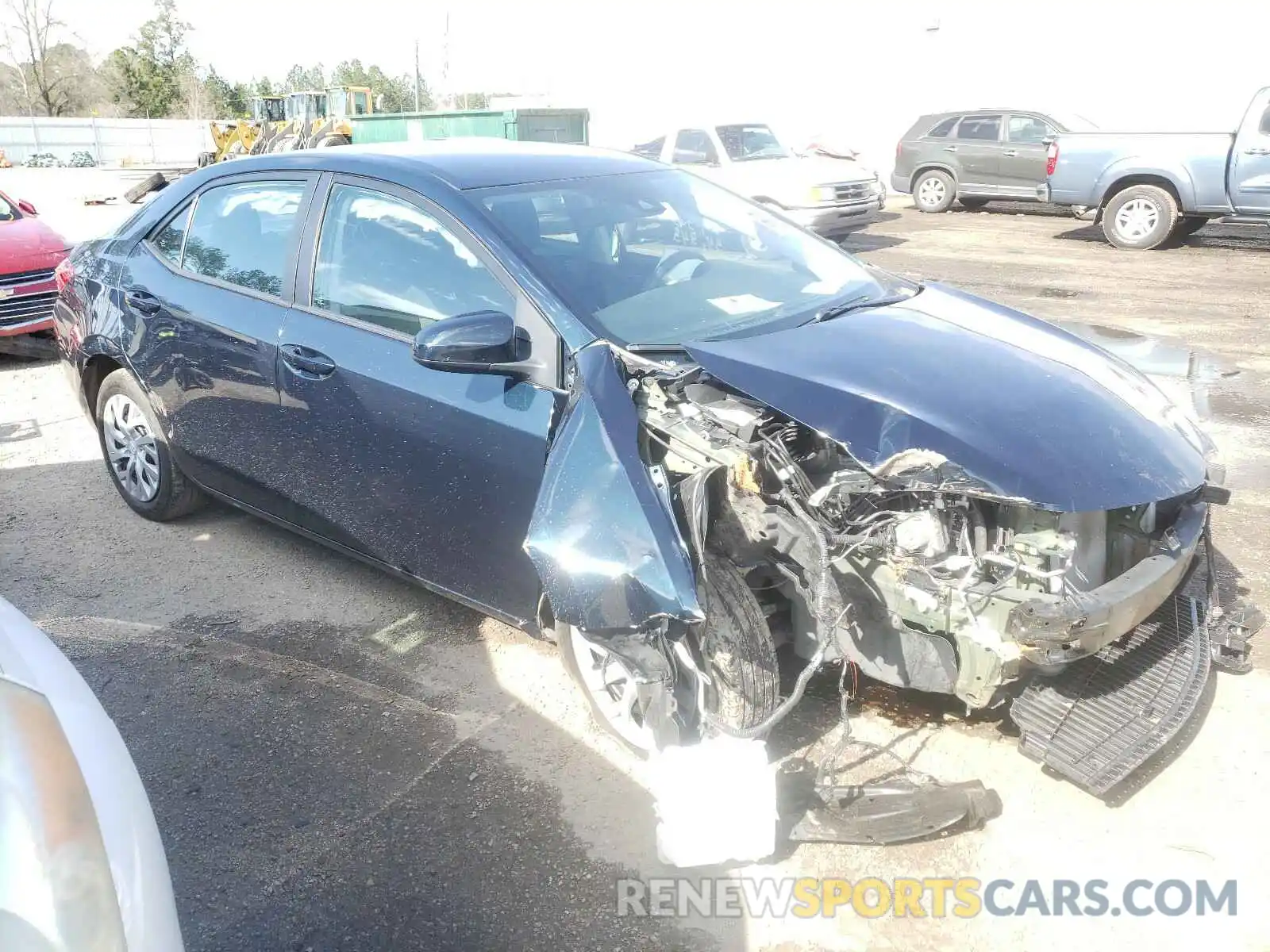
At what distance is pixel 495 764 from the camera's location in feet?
10.3

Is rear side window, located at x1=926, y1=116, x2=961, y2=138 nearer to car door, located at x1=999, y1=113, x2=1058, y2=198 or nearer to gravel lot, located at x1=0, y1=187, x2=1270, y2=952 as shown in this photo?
car door, located at x1=999, y1=113, x2=1058, y2=198

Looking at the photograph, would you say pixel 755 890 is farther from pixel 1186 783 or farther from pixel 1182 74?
pixel 1182 74

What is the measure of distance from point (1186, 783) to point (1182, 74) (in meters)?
21.0

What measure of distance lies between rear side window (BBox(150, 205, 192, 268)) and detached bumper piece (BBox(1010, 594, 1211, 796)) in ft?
12.6

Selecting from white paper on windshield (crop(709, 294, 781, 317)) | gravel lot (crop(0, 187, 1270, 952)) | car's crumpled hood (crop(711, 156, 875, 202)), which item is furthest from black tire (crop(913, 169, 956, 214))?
white paper on windshield (crop(709, 294, 781, 317))

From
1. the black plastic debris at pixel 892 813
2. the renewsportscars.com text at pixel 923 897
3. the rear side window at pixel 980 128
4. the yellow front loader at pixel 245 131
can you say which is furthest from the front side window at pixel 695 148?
the yellow front loader at pixel 245 131

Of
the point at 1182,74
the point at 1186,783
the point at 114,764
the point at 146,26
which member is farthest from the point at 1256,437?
the point at 146,26

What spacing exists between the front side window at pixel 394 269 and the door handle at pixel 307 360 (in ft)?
0.56

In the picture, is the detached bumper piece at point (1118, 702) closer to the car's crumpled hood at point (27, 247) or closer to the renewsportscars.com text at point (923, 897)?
the renewsportscars.com text at point (923, 897)

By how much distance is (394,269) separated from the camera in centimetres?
354

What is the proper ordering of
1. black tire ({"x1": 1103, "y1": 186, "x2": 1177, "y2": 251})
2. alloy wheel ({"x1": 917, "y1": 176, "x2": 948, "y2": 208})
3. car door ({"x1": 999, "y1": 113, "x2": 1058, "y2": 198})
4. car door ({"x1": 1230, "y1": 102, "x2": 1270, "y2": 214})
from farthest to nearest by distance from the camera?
alloy wheel ({"x1": 917, "y1": 176, "x2": 948, "y2": 208}) < car door ({"x1": 999, "y1": 113, "x2": 1058, "y2": 198}) < black tire ({"x1": 1103, "y1": 186, "x2": 1177, "y2": 251}) < car door ({"x1": 1230, "y1": 102, "x2": 1270, "y2": 214})

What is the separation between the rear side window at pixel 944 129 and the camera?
1708cm

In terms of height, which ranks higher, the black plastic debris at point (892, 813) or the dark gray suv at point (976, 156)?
the dark gray suv at point (976, 156)

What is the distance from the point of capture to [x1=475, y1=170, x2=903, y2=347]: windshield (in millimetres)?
→ 3256
